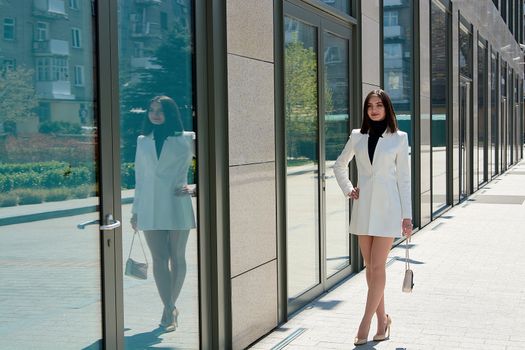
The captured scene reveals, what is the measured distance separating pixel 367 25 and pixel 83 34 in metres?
6.01

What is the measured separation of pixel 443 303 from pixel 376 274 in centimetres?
181

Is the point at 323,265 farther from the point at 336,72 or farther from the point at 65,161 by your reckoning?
the point at 65,161

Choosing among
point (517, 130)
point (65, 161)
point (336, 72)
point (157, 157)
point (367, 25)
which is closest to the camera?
point (65, 161)

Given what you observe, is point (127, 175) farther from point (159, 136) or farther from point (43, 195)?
point (43, 195)

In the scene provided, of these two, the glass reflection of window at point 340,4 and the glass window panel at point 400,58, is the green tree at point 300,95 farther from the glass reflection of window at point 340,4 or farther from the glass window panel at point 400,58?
the glass window panel at point 400,58

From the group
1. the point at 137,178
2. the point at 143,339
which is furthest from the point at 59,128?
the point at 143,339

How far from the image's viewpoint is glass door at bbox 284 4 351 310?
22.9 ft

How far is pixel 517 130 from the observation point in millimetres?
38844

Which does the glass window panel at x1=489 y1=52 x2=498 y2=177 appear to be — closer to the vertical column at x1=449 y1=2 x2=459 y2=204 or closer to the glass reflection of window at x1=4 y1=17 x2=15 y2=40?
the vertical column at x1=449 y1=2 x2=459 y2=204

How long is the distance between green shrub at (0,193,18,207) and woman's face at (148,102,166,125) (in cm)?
127

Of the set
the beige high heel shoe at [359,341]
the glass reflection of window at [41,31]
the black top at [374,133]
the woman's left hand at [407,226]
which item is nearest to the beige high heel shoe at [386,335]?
the beige high heel shoe at [359,341]

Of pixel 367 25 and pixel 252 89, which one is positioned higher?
pixel 367 25

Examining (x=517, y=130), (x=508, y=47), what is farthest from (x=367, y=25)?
(x=517, y=130)

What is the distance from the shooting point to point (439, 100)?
49.2 ft
